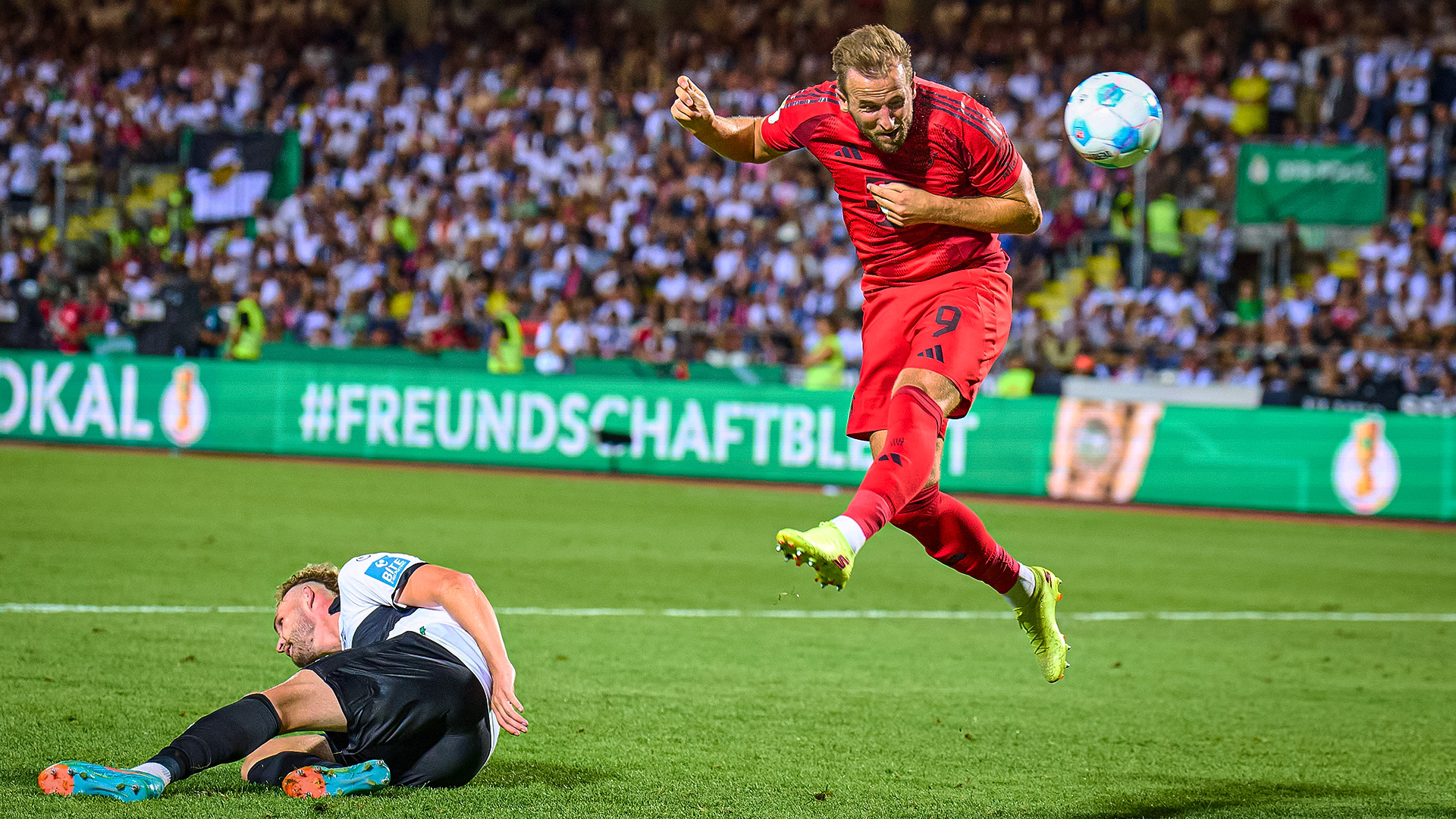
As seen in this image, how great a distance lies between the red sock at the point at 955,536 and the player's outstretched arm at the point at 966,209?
100 cm

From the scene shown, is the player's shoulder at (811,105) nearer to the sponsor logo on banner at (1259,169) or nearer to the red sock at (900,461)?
the red sock at (900,461)

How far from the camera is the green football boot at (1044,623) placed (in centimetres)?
644

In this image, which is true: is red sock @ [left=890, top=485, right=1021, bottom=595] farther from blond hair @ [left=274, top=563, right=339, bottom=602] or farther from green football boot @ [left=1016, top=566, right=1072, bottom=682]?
blond hair @ [left=274, top=563, right=339, bottom=602]

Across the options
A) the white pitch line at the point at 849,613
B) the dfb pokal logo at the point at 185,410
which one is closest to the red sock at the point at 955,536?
the white pitch line at the point at 849,613

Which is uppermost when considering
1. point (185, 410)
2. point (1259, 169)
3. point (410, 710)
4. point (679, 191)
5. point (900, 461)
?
point (1259, 169)

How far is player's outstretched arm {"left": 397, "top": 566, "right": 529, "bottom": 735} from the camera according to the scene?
511 cm

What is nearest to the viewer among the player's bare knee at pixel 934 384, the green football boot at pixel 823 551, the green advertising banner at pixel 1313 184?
the green football boot at pixel 823 551

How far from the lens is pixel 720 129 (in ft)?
20.2

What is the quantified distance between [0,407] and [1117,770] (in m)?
17.8

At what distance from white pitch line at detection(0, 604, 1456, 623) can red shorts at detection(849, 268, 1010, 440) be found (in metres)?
4.44

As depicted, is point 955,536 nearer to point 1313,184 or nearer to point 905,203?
point 905,203

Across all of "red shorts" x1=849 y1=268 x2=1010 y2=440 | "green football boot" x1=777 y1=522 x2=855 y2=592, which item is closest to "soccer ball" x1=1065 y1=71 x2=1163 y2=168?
"red shorts" x1=849 y1=268 x2=1010 y2=440

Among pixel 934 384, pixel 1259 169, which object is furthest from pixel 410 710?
pixel 1259 169

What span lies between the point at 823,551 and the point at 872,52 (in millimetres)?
1820
